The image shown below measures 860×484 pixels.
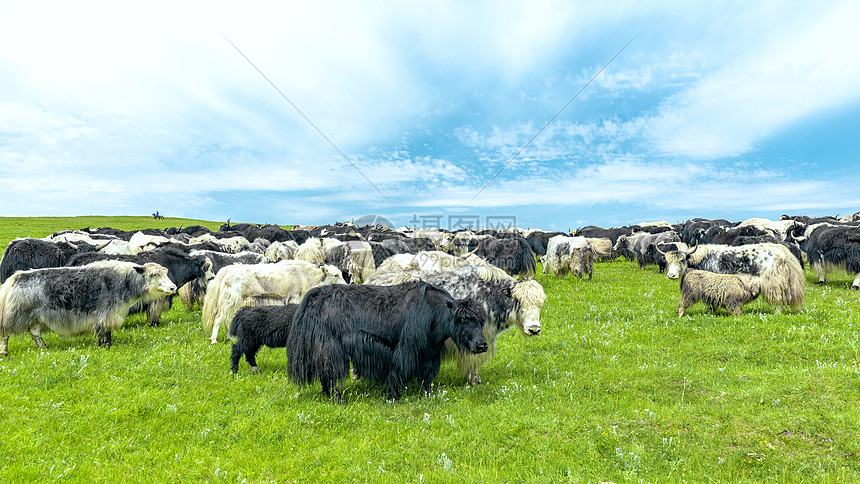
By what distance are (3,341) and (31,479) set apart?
5.94 m

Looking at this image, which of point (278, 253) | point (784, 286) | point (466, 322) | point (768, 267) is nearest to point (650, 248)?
point (768, 267)

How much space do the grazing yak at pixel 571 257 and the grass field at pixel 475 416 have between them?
33.5 feet

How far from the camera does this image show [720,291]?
1112 centimetres

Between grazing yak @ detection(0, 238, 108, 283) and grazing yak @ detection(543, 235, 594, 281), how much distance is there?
68.7 ft

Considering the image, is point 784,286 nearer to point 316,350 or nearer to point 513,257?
point 513,257

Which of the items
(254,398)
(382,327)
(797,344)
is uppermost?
(382,327)

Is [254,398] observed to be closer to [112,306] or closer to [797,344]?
[112,306]

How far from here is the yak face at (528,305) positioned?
23.9 feet

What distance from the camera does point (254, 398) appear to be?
6.66m

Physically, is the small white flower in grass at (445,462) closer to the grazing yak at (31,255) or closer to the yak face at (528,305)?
the yak face at (528,305)

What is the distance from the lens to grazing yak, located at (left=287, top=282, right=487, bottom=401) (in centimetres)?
650

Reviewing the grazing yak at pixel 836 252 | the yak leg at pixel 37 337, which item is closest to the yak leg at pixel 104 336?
the yak leg at pixel 37 337

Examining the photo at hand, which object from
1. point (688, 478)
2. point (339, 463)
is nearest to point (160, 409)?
point (339, 463)

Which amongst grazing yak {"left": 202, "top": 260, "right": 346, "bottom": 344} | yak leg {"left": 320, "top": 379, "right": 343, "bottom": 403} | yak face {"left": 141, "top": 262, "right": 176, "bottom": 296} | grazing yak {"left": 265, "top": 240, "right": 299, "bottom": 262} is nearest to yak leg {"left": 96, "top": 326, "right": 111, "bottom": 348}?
yak face {"left": 141, "top": 262, "right": 176, "bottom": 296}
